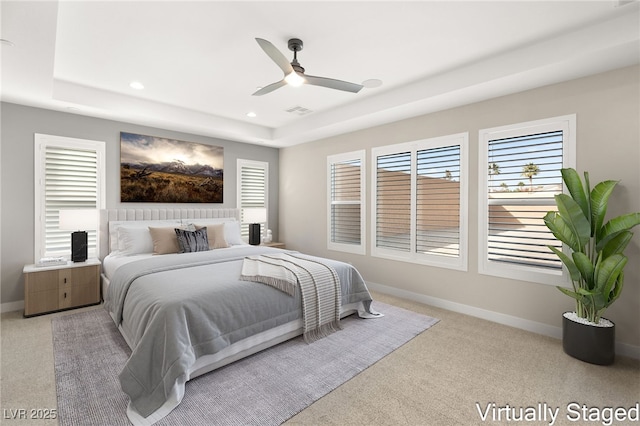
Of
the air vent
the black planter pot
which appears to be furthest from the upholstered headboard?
the black planter pot

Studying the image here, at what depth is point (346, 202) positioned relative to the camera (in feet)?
17.3

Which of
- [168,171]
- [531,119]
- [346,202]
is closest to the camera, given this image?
[531,119]

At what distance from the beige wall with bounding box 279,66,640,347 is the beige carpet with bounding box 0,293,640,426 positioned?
1.40ft

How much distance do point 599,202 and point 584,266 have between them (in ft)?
1.83

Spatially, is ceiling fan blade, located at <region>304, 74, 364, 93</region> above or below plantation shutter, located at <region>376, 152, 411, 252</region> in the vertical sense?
above

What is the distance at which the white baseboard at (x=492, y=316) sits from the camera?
278 centimetres

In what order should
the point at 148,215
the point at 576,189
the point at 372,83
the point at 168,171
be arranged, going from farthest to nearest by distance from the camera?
the point at 168,171
the point at 148,215
the point at 372,83
the point at 576,189

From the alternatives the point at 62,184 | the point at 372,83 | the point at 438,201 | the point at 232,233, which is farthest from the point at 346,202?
the point at 62,184

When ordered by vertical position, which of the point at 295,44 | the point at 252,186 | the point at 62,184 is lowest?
the point at 62,184

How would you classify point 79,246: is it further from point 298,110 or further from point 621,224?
point 621,224

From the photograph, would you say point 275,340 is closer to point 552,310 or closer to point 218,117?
point 552,310

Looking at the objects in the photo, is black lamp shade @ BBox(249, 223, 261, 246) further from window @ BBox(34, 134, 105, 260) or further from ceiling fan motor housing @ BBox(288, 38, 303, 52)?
ceiling fan motor housing @ BBox(288, 38, 303, 52)

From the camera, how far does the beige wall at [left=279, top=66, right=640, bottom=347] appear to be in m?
2.75

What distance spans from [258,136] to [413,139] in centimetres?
279
